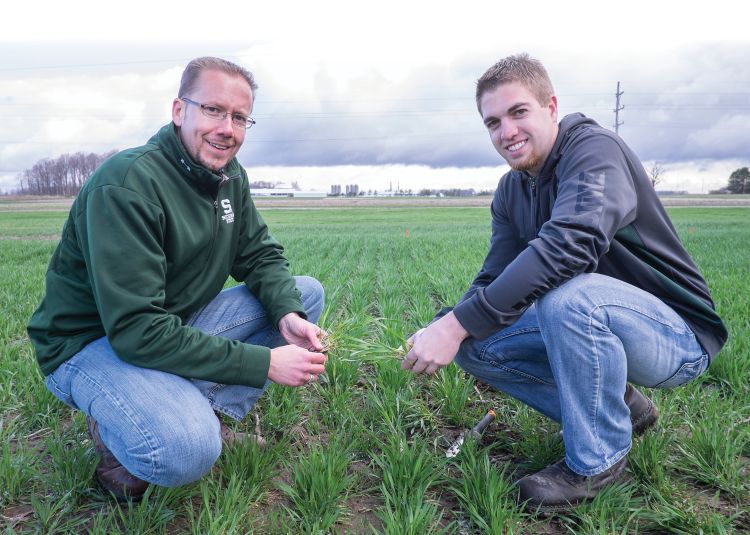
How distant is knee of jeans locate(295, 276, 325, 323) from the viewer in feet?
9.84

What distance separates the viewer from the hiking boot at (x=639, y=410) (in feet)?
8.16

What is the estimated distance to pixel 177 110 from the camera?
7.75 feet

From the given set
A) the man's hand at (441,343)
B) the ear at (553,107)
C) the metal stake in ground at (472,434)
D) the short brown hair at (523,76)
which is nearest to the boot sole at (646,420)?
the metal stake in ground at (472,434)

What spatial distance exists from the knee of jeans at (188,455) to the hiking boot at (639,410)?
1.76 meters

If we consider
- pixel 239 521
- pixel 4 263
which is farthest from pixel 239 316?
pixel 4 263

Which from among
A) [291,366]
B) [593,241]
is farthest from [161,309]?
[593,241]

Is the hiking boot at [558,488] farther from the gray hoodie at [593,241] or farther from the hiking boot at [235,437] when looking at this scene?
the hiking boot at [235,437]

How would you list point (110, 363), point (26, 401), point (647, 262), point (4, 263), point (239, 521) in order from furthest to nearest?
point (4, 263) → point (26, 401) → point (647, 262) → point (110, 363) → point (239, 521)

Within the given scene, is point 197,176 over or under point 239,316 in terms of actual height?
over

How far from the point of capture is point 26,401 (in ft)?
9.64

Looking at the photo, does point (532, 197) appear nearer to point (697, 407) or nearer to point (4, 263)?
point (697, 407)

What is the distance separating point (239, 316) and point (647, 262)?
6.11 ft

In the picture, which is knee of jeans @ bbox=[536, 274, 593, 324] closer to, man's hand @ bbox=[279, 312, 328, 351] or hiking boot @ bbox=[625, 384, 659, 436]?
hiking boot @ bbox=[625, 384, 659, 436]

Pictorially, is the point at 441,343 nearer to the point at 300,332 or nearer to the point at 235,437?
the point at 300,332
